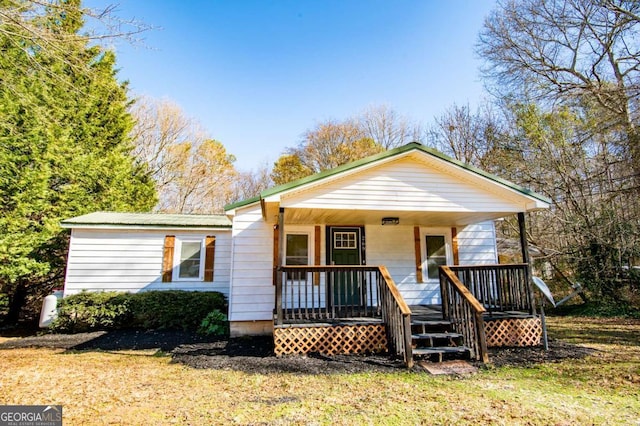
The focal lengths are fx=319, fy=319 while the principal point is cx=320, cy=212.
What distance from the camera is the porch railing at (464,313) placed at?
5547mm

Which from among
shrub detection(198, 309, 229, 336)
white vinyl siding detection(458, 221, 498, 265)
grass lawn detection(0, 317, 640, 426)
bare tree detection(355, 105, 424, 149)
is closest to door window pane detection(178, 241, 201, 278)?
shrub detection(198, 309, 229, 336)

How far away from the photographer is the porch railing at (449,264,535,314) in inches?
264

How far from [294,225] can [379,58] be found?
6741 mm

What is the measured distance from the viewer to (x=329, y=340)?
6125 mm

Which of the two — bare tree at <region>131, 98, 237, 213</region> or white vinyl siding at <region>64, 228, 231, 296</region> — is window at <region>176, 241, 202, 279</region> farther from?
bare tree at <region>131, 98, 237, 213</region>

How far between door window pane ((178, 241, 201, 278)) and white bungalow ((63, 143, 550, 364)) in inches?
1.2

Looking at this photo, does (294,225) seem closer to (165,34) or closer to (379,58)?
(165,34)

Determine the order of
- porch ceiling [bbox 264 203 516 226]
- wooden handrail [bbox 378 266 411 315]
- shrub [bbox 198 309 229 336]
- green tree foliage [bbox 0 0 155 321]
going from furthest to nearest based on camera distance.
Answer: green tree foliage [bbox 0 0 155 321]
shrub [bbox 198 309 229 336]
porch ceiling [bbox 264 203 516 226]
wooden handrail [bbox 378 266 411 315]

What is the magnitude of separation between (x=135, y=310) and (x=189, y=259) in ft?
6.17

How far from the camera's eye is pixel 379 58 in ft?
35.9

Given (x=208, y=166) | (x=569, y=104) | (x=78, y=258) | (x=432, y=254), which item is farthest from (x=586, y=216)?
(x=208, y=166)

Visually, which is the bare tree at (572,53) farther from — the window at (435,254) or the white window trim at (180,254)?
the white window trim at (180,254)

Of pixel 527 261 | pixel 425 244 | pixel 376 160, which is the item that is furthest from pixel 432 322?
pixel 376 160

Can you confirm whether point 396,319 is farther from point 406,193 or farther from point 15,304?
point 15,304
